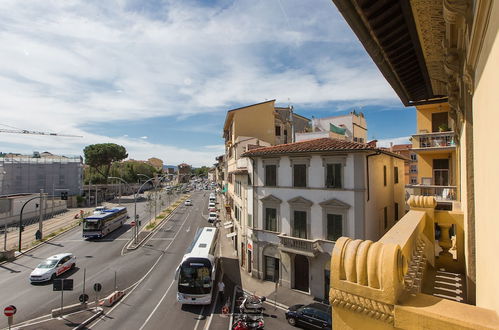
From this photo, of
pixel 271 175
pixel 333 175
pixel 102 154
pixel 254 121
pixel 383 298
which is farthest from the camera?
pixel 102 154

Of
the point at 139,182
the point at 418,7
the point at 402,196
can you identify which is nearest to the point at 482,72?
the point at 418,7

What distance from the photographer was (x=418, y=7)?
4.05 m

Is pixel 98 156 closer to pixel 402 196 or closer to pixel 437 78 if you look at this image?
pixel 402 196

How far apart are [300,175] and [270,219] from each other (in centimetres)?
490

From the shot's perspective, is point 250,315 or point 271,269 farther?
point 271,269

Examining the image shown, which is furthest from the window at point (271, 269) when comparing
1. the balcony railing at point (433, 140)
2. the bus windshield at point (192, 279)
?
the balcony railing at point (433, 140)

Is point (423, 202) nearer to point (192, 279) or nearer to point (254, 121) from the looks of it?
point (192, 279)

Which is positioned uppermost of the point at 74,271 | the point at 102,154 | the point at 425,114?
the point at 102,154

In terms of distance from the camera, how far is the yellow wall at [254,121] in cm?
3806

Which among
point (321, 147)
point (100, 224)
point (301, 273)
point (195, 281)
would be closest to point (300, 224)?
point (301, 273)

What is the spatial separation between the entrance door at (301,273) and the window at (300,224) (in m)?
2.02

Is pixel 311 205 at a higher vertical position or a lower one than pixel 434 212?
lower

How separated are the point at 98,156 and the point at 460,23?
303 ft

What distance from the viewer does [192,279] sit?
18859 mm
